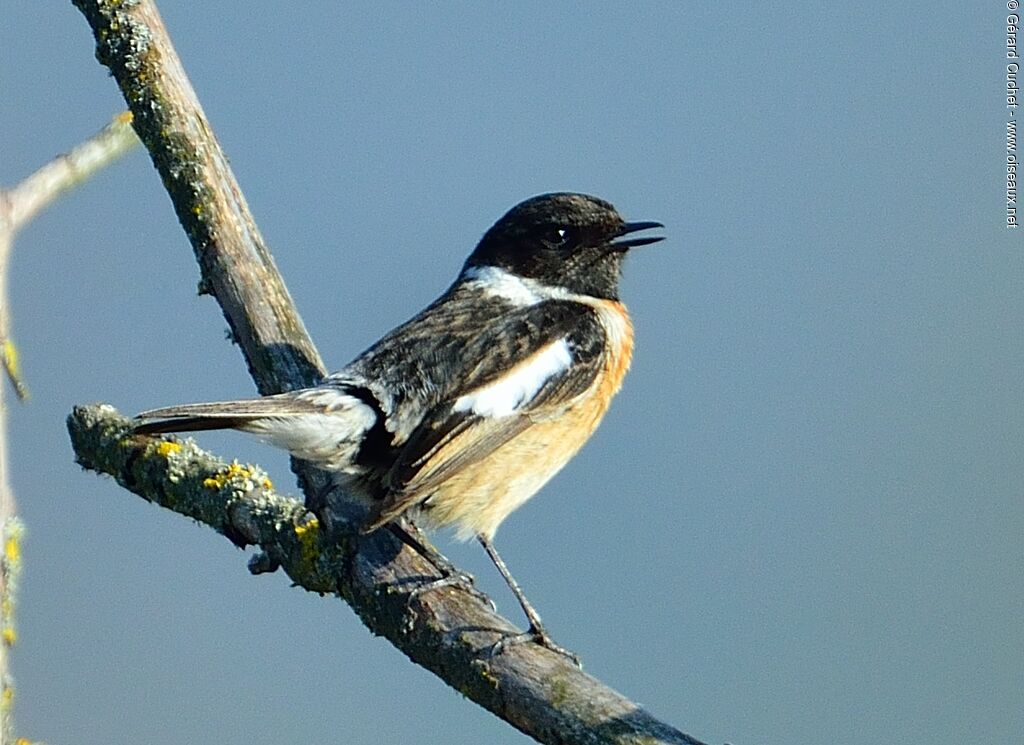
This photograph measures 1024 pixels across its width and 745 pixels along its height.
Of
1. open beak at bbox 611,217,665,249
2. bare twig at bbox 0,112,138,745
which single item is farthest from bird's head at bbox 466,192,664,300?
bare twig at bbox 0,112,138,745

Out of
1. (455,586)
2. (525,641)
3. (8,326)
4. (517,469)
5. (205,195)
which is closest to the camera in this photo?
(8,326)

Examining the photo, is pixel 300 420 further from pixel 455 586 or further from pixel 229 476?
pixel 455 586

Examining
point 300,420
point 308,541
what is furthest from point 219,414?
point 308,541

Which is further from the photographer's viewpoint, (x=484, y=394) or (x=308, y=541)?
(x=484, y=394)

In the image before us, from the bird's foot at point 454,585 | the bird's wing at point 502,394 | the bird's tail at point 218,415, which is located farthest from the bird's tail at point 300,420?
the bird's foot at point 454,585

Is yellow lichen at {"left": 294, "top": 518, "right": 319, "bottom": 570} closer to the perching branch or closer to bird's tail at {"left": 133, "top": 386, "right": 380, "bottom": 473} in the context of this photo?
the perching branch

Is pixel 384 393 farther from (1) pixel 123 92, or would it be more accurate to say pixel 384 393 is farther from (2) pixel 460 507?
(1) pixel 123 92
